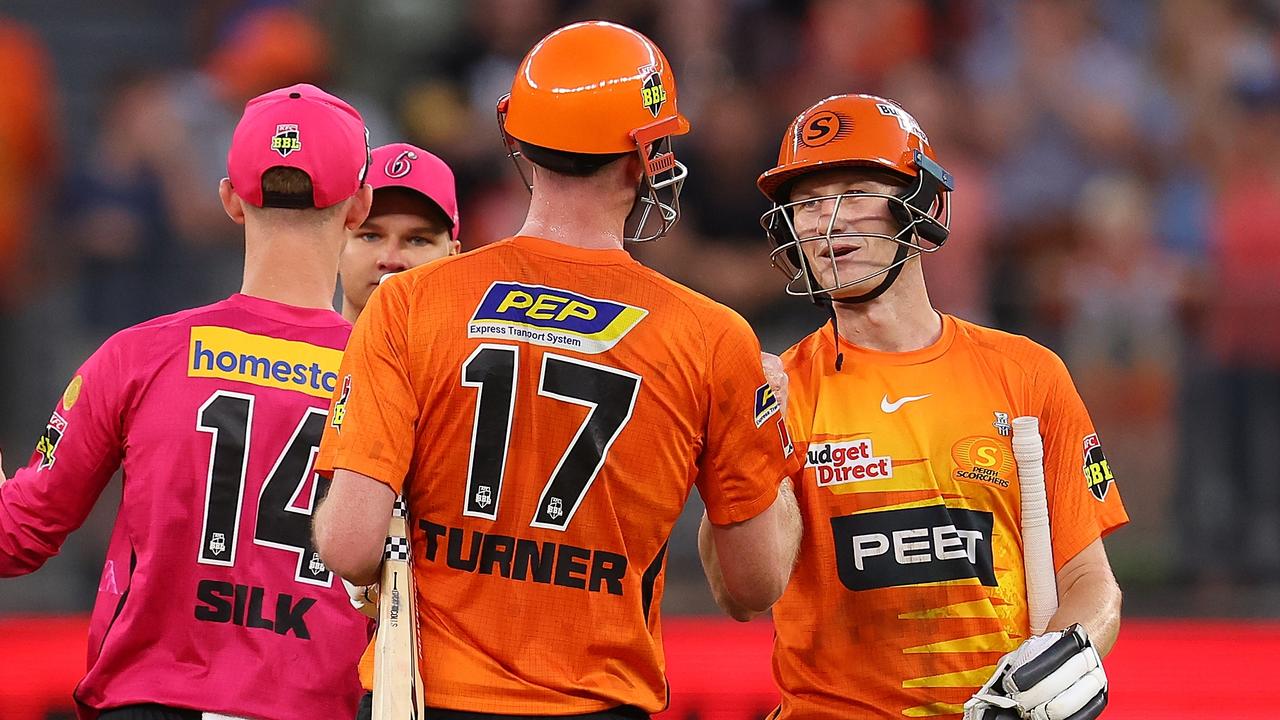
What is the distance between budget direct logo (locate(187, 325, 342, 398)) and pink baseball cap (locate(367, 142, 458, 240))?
133 centimetres

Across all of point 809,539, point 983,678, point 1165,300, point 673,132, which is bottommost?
point 983,678

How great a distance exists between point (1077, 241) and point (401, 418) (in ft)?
26.1

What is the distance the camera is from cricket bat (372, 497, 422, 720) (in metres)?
3.30

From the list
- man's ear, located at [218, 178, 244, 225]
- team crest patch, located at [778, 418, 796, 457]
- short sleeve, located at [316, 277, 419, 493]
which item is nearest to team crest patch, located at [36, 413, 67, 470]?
man's ear, located at [218, 178, 244, 225]

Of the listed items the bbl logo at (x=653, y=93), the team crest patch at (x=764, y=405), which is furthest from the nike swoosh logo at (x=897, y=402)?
the bbl logo at (x=653, y=93)

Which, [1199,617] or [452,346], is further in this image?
[1199,617]

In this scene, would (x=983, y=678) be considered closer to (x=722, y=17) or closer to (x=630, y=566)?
(x=630, y=566)

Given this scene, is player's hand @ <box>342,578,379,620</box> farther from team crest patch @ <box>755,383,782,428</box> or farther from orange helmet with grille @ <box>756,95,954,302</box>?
orange helmet with grille @ <box>756,95,954,302</box>

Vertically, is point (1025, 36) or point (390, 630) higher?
point (1025, 36)

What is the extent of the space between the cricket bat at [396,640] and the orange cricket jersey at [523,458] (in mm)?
73

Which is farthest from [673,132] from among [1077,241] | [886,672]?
[1077,241]

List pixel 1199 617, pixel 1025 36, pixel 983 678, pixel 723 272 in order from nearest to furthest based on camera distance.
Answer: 1. pixel 983 678
2. pixel 1199 617
3. pixel 723 272
4. pixel 1025 36

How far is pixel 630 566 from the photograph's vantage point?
353cm

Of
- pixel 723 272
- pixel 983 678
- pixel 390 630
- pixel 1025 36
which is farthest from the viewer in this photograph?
pixel 1025 36
